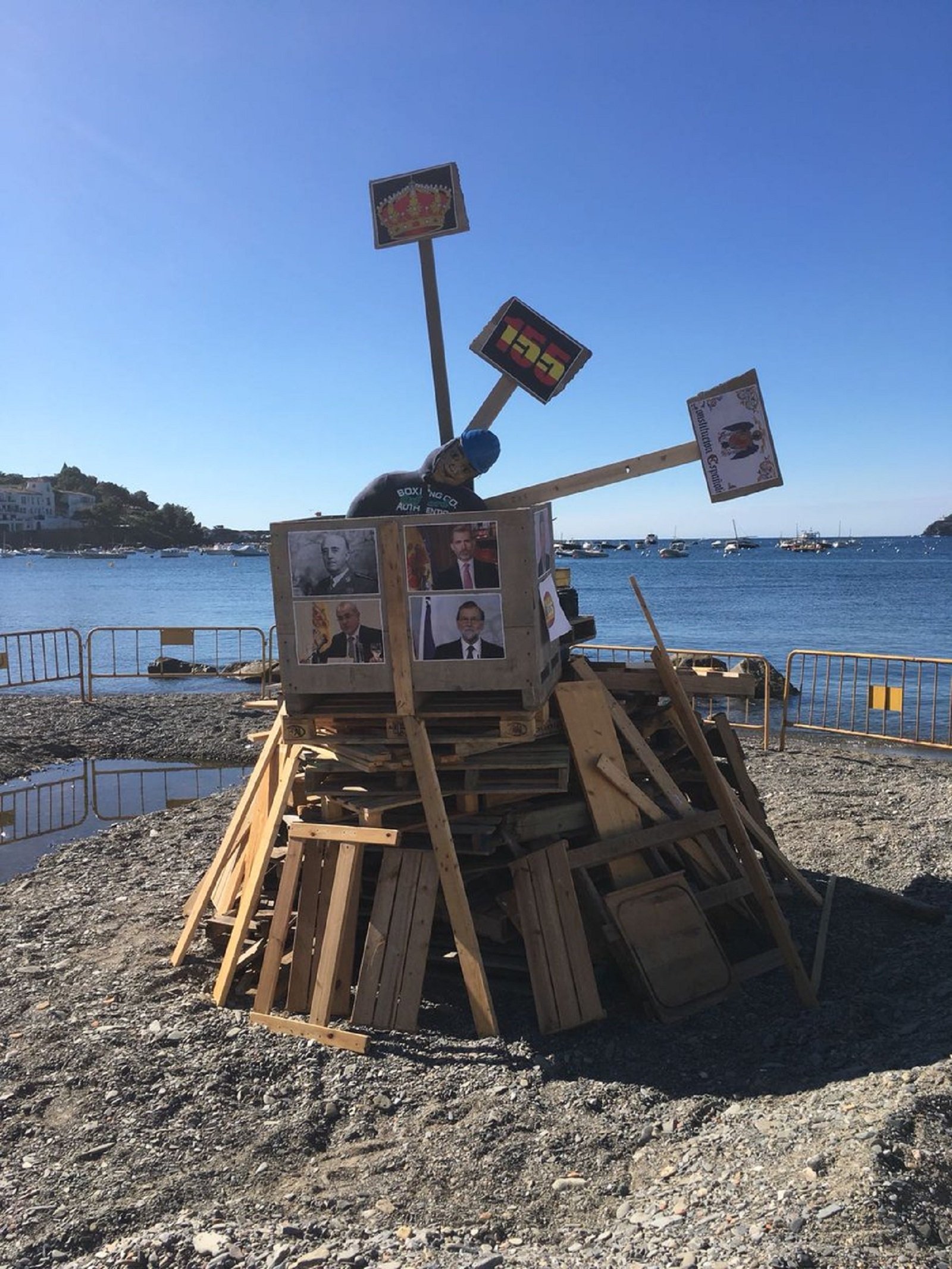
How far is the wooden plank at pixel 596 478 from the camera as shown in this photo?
608cm

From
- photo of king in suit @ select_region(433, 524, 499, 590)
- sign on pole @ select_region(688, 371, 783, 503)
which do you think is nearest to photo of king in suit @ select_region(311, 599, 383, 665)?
photo of king in suit @ select_region(433, 524, 499, 590)

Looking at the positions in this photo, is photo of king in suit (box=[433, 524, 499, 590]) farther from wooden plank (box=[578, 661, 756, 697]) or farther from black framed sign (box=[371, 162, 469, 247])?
black framed sign (box=[371, 162, 469, 247])

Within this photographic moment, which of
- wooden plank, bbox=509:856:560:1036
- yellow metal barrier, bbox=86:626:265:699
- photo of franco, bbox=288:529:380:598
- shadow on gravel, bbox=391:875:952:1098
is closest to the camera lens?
shadow on gravel, bbox=391:875:952:1098

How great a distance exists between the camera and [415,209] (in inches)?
263

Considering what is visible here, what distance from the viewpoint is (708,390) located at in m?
5.89

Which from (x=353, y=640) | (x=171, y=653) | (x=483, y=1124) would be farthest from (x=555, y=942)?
(x=171, y=653)

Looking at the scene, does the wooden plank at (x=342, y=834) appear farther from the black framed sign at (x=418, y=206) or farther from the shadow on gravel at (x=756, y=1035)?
the black framed sign at (x=418, y=206)

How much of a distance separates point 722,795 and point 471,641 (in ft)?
7.56

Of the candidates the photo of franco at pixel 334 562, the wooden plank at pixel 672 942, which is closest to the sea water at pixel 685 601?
the wooden plank at pixel 672 942

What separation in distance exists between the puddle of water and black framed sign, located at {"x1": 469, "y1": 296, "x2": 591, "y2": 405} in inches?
274

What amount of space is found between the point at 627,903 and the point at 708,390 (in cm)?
322

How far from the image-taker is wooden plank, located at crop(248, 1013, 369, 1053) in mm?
5312

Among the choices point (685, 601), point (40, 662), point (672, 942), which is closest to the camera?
point (672, 942)

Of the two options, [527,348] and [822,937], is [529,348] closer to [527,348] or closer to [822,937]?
[527,348]
